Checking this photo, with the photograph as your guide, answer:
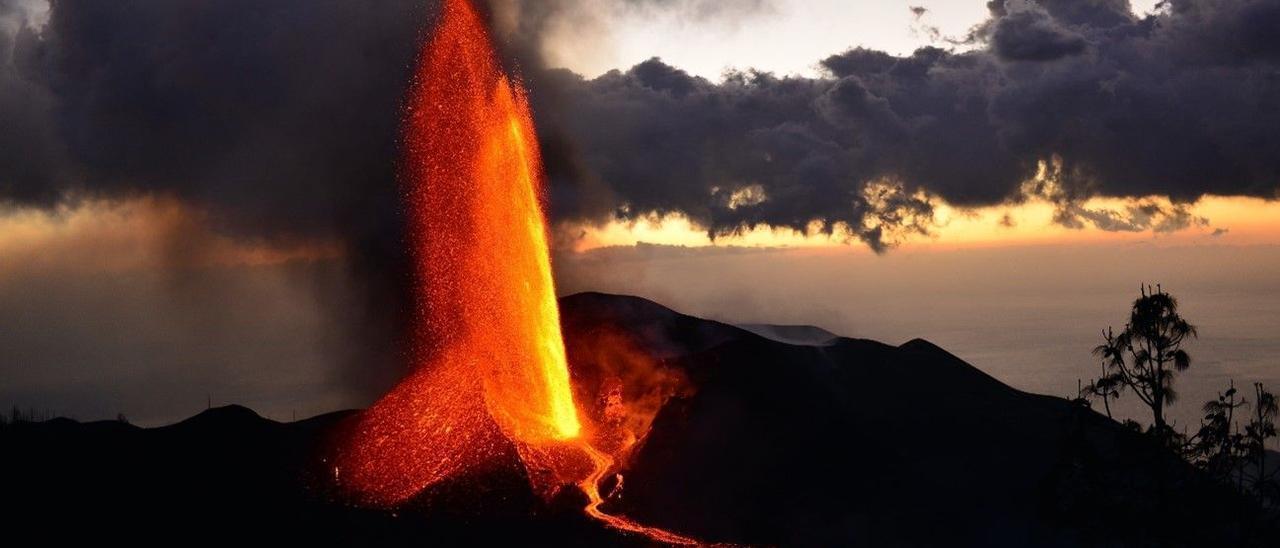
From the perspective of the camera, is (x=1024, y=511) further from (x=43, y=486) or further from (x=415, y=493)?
(x=43, y=486)

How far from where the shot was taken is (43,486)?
7450cm

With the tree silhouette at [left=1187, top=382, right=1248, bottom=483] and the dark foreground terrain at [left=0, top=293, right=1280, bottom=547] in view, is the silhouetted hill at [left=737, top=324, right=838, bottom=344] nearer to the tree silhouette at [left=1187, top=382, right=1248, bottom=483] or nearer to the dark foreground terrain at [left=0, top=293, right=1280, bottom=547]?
the dark foreground terrain at [left=0, top=293, right=1280, bottom=547]

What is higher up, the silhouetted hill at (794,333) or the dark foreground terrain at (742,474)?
the silhouetted hill at (794,333)

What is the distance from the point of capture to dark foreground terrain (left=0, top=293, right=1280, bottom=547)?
61.8 m

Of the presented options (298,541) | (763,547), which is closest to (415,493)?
(298,541)

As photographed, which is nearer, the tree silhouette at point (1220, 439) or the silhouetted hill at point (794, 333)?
the tree silhouette at point (1220, 439)

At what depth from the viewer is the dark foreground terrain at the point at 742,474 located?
6184cm

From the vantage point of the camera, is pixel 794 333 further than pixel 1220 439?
Yes

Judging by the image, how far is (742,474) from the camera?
2931 inches

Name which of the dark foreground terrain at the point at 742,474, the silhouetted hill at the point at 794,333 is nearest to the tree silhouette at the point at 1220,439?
the dark foreground terrain at the point at 742,474

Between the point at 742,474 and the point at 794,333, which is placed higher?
the point at 794,333

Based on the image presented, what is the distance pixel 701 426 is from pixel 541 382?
11928 millimetres

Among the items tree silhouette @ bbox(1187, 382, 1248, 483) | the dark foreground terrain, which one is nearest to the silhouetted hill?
the dark foreground terrain

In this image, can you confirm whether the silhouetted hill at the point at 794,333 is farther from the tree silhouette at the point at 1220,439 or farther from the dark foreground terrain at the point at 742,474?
the tree silhouette at the point at 1220,439
